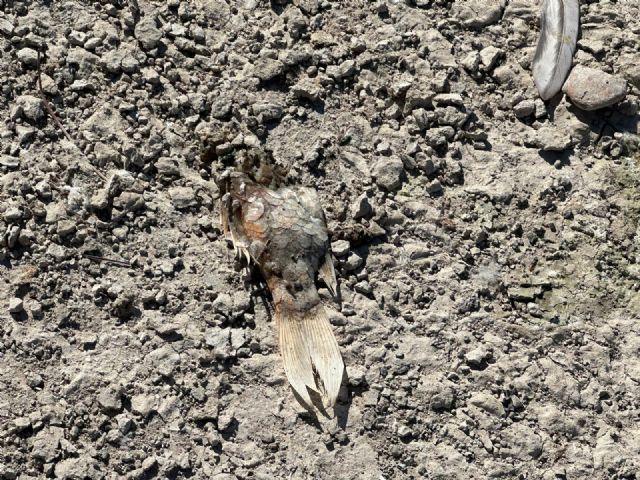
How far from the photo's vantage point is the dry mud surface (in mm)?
3160

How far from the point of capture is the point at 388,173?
3.53 meters

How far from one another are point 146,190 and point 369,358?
1.05 m

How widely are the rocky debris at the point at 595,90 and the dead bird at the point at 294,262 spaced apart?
3.73ft

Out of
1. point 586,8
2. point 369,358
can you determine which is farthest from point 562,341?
point 586,8

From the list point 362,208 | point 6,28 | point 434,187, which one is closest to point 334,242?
point 362,208

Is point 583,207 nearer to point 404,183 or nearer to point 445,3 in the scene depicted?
point 404,183

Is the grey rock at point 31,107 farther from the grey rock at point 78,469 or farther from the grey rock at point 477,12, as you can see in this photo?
the grey rock at point 477,12

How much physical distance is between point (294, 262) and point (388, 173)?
535mm

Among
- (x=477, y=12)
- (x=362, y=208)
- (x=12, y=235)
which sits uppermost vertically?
(x=477, y=12)

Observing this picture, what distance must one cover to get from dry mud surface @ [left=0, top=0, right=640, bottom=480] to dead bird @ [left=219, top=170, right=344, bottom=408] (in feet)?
0.21

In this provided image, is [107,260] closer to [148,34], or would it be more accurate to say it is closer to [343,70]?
[148,34]

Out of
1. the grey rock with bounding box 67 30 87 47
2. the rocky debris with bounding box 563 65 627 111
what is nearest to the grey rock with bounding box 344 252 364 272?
the rocky debris with bounding box 563 65 627 111

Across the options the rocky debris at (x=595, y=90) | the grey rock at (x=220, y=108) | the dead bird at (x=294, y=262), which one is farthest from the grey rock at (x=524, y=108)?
the grey rock at (x=220, y=108)

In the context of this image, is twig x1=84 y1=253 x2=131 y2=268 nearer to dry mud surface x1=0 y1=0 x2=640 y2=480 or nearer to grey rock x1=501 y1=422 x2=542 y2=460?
dry mud surface x1=0 y1=0 x2=640 y2=480
